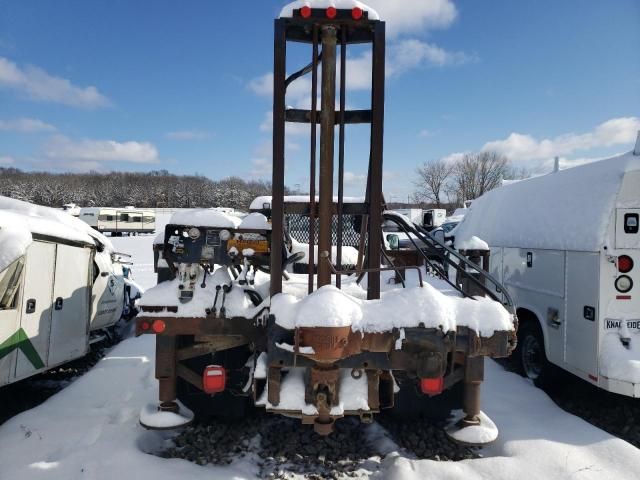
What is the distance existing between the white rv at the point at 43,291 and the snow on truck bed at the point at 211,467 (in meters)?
0.50

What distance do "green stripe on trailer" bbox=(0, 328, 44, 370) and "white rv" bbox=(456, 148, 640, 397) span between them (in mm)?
4283

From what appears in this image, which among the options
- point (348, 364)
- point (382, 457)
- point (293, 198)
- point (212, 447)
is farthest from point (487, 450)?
point (293, 198)

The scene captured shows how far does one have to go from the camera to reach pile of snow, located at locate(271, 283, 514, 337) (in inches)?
103

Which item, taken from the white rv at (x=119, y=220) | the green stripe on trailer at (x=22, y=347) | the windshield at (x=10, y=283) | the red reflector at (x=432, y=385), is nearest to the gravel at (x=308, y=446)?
the red reflector at (x=432, y=385)

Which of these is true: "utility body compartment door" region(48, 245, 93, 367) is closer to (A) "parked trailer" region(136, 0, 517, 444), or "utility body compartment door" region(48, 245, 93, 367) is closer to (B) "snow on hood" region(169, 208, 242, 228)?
(A) "parked trailer" region(136, 0, 517, 444)

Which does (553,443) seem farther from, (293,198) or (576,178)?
(293,198)

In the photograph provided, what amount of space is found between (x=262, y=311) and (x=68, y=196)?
85854mm

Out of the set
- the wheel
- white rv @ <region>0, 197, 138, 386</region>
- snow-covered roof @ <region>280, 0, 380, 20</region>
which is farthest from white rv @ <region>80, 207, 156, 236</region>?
snow-covered roof @ <region>280, 0, 380, 20</region>

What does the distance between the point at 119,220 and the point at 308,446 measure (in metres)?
45.6

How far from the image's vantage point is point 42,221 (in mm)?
4586

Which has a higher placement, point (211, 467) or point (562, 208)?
point (562, 208)

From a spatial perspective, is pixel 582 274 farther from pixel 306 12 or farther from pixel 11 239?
pixel 11 239

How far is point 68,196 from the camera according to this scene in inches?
3027

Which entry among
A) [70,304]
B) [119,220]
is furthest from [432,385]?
[119,220]
